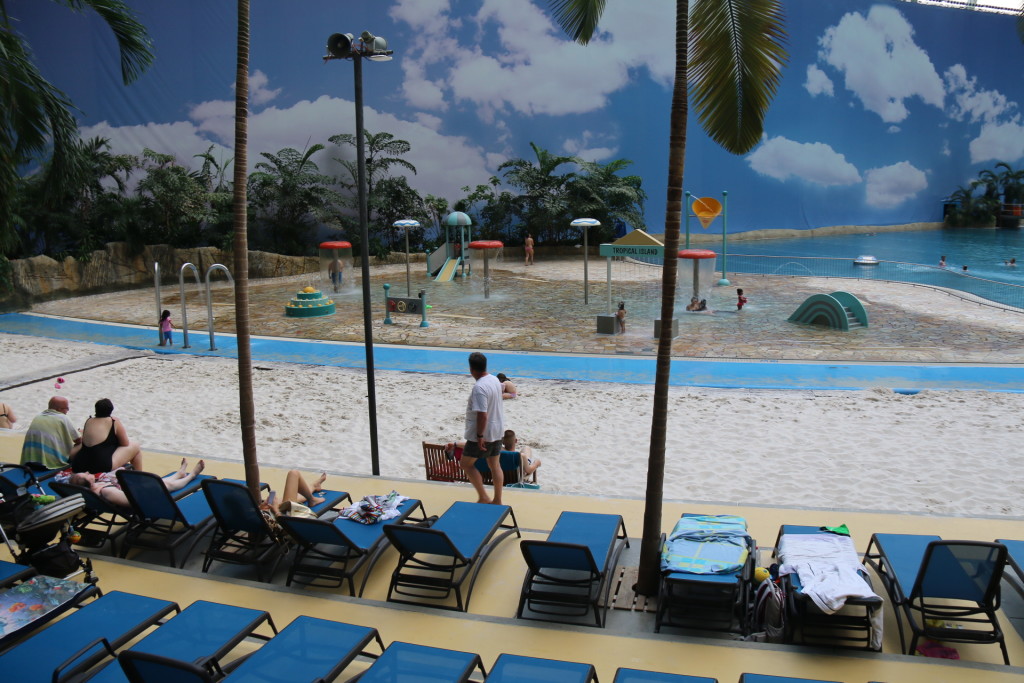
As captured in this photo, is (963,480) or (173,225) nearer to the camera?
(963,480)

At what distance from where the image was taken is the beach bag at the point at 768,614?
15.9ft

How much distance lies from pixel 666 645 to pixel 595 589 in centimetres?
66

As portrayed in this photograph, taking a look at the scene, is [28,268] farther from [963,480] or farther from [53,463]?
[963,480]

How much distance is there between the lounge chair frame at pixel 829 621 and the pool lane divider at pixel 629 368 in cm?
888

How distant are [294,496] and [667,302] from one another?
3.48 meters

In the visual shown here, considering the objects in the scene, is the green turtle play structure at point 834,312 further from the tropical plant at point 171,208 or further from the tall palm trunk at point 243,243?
the tropical plant at point 171,208

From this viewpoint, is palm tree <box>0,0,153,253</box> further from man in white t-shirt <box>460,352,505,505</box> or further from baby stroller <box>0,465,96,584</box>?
man in white t-shirt <box>460,352,505,505</box>

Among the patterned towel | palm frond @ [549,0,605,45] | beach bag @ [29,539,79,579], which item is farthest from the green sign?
beach bag @ [29,539,79,579]

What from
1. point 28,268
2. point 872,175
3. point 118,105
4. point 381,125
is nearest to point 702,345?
point 28,268

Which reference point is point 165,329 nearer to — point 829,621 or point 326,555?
point 326,555

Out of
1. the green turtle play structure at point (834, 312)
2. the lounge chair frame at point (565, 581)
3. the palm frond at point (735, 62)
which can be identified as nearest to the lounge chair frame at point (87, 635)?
the lounge chair frame at point (565, 581)

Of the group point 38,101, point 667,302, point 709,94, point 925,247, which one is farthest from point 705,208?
point 925,247

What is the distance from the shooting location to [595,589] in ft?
17.6

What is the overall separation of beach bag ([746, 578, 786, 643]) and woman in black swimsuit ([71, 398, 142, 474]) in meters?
5.62
